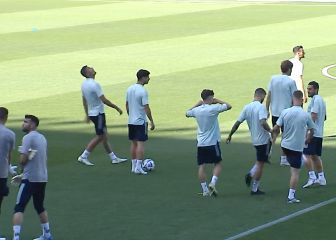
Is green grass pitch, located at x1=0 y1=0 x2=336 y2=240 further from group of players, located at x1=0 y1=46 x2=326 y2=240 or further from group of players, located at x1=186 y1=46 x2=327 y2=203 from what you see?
group of players, located at x1=0 y1=46 x2=326 y2=240

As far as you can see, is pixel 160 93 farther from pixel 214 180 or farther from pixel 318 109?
pixel 214 180

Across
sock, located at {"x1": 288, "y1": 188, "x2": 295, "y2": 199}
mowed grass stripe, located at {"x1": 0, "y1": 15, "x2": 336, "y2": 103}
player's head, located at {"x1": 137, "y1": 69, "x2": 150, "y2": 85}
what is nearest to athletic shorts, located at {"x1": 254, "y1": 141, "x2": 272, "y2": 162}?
sock, located at {"x1": 288, "y1": 188, "x2": 295, "y2": 199}

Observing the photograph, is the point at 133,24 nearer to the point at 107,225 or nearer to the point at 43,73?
the point at 43,73

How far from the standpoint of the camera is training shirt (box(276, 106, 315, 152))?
717 inches

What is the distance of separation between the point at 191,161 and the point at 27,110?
7307 mm

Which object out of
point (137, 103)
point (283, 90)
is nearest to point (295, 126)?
point (283, 90)

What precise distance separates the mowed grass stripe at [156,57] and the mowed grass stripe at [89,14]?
802 centimetres

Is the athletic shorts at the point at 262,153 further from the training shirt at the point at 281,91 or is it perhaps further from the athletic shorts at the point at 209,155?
the training shirt at the point at 281,91

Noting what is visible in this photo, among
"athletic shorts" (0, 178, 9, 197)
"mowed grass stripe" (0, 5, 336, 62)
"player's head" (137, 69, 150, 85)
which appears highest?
"mowed grass stripe" (0, 5, 336, 62)

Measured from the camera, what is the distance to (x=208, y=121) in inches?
734

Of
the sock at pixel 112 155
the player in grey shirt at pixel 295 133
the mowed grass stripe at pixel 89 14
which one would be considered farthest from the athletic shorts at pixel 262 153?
the mowed grass stripe at pixel 89 14

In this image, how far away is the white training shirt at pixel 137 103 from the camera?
814 inches

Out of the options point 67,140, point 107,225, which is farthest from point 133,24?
point 107,225

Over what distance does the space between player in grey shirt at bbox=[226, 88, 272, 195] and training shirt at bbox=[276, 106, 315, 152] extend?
0.51 m
